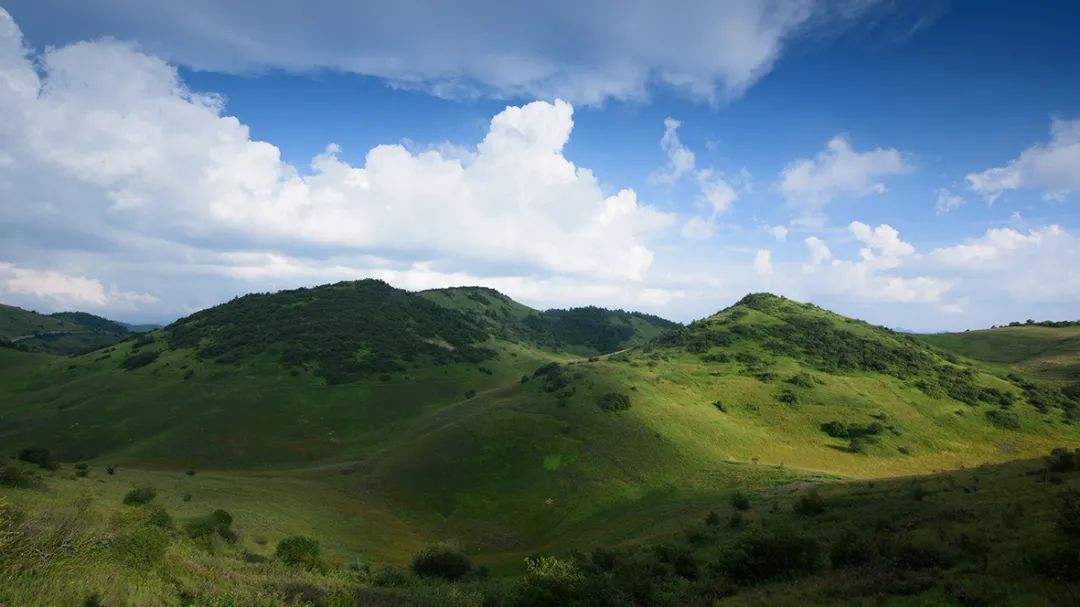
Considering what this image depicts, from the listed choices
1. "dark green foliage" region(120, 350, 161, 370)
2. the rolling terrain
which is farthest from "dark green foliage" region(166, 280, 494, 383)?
"dark green foliage" region(120, 350, 161, 370)

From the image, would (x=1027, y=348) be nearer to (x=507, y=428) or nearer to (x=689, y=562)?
(x=507, y=428)

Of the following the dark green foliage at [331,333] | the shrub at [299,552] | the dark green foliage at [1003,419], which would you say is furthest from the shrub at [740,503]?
the dark green foliage at [331,333]

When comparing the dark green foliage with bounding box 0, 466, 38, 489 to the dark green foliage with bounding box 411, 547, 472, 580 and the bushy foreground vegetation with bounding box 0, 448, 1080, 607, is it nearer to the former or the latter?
the bushy foreground vegetation with bounding box 0, 448, 1080, 607

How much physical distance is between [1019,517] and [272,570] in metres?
34.5

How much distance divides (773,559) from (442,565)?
20.8 metres

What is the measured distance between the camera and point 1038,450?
2864 inches

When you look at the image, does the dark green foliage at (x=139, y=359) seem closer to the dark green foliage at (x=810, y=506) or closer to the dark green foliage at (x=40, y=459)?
the dark green foliage at (x=40, y=459)

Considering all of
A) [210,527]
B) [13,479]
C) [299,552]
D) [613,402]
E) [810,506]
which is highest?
[613,402]

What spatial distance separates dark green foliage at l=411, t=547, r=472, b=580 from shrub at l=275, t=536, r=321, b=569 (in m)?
6.57

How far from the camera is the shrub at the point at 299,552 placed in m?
29.0

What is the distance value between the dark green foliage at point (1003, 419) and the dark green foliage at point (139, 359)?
184 meters

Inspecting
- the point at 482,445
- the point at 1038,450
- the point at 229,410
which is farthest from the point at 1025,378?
the point at 229,410

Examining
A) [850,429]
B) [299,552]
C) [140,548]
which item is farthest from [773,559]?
[850,429]

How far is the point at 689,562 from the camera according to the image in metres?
25.1
